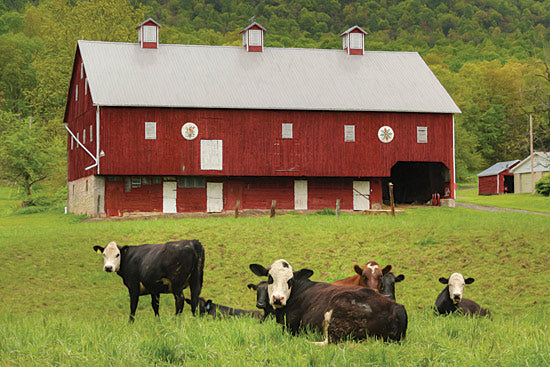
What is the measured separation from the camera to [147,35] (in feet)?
148

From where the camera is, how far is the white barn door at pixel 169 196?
4034cm

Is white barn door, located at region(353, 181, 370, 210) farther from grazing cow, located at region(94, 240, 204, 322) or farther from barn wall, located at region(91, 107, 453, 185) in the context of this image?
grazing cow, located at region(94, 240, 204, 322)

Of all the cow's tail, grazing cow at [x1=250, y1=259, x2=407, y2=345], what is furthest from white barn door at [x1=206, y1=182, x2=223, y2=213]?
grazing cow at [x1=250, y1=259, x2=407, y2=345]

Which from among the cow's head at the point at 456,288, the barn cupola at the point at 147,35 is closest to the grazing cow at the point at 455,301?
the cow's head at the point at 456,288

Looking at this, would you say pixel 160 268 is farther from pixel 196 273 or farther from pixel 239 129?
pixel 239 129

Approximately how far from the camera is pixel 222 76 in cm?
4294

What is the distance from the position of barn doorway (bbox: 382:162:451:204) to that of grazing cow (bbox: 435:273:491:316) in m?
31.3

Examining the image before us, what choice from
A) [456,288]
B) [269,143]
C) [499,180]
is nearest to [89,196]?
[269,143]

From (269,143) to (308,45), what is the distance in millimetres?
67581

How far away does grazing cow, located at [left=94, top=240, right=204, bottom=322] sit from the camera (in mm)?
13148

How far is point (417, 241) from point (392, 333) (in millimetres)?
16149

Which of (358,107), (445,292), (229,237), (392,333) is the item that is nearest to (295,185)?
(358,107)

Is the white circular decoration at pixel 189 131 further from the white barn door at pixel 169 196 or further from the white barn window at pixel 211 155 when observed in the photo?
the white barn door at pixel 169 196

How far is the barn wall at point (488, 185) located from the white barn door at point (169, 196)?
131 feet
